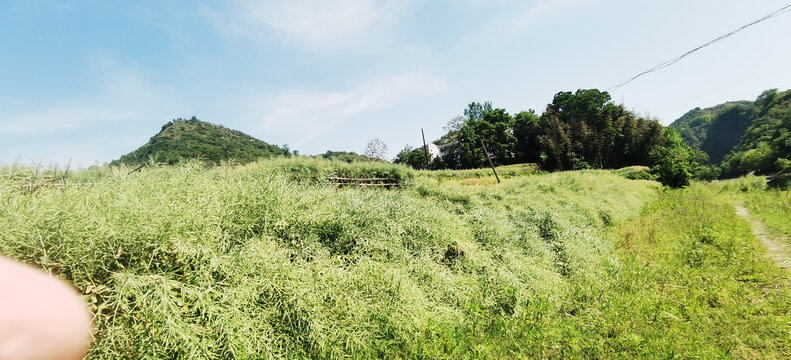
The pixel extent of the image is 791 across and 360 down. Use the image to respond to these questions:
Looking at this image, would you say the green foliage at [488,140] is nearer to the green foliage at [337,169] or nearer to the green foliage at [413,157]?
the green foliage at [413,157]

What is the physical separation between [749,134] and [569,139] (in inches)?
1455

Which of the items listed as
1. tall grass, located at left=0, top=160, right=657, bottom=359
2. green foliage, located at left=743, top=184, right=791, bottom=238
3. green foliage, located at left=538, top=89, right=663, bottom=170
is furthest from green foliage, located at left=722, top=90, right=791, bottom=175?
tall grass, located at left=0, top=160, right=657, bottom=359

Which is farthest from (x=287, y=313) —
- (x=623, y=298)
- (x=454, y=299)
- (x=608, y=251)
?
(x=608, y=251)

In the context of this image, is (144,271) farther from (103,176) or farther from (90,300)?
(103,176)

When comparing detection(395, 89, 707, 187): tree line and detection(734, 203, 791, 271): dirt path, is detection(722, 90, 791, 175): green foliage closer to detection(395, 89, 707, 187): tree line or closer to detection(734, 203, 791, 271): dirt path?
detection(395, 89, 707, 187): tree line

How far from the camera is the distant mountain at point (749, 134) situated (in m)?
32.8

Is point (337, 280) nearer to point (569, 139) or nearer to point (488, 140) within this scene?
point (569, 139)

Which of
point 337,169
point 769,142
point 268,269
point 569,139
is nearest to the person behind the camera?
point 268,269

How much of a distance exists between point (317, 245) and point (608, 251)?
635 centimetres

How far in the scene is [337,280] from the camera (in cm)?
305

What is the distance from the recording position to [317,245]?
3.37 metres

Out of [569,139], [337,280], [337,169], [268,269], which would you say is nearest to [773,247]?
[337,280]

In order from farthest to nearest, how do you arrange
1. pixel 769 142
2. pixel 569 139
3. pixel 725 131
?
pixel 725 131, pixel 569 139, pixel 769 142

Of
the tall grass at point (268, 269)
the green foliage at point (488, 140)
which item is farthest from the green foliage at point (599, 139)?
the tall grass at point (268, 269)
